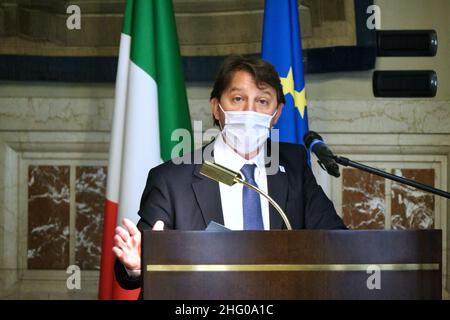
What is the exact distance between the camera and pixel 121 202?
484 cm

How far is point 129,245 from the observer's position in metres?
3.05

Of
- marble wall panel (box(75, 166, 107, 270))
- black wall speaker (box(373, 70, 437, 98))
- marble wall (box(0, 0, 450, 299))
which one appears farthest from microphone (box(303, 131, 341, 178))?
marble wall panel (box(75, 166, 107, 270))

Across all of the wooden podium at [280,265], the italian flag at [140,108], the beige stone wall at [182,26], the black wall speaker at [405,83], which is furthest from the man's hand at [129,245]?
the beige stone wall at [182,26]

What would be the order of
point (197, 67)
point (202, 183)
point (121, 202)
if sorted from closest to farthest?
point (202, 183)
point (121, 202)
point (197, 67)

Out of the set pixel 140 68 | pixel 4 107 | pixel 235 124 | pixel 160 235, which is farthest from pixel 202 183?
pixel 4 107

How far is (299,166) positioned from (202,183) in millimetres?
448

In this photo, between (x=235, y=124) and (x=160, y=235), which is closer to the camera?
(x=160, y=235)

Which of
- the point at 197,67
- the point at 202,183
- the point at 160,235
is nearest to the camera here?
the point at 160,235

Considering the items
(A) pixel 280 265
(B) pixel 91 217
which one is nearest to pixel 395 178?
(A) pixel 280 265

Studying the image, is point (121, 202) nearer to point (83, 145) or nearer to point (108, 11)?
point (83, 145)

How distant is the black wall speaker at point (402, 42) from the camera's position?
11.1 ft

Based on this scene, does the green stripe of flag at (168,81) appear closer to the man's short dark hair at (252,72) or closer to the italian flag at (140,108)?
the italian flag at (140,108)

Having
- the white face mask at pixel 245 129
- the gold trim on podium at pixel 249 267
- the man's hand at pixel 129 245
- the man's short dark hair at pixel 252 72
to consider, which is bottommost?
the gold trim on podium at pixel 249 267

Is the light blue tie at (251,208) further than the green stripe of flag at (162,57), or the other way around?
the green stripe of flag at (162,57)
